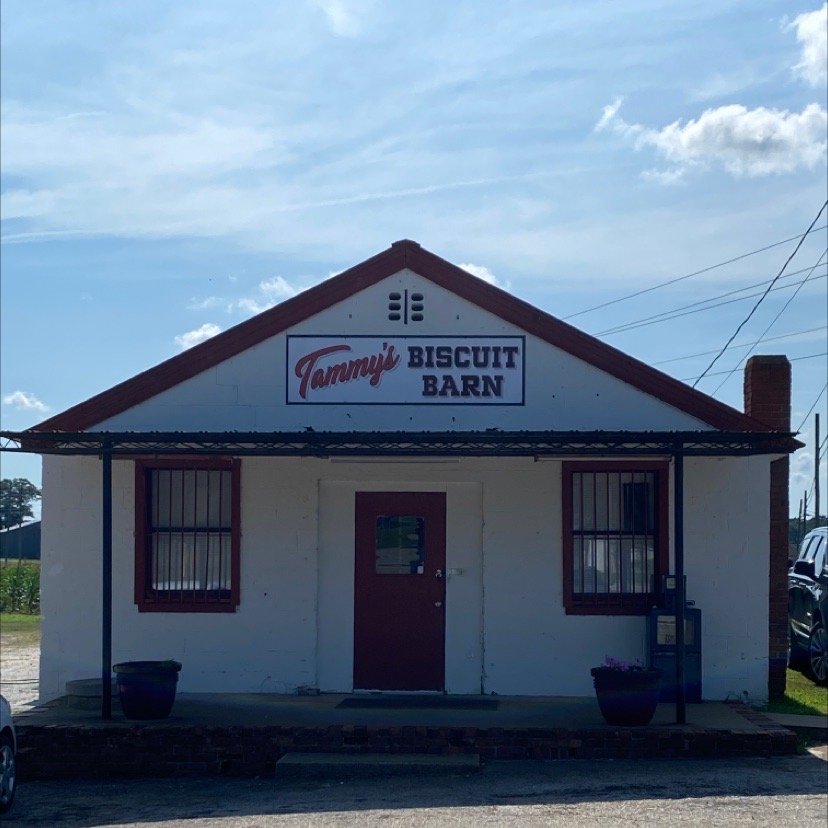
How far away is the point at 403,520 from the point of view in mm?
13695

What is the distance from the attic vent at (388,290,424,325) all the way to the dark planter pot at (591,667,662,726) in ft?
14.2

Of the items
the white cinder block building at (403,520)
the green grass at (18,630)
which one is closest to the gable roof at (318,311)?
the white cinder block building at (403,520)

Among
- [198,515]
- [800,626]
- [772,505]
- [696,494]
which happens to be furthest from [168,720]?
[800,626]

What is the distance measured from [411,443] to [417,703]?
9.28 ft

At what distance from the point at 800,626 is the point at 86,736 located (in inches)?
380

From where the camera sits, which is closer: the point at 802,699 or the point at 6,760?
the point at 6,760

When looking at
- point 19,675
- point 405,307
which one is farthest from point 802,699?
point 19,675

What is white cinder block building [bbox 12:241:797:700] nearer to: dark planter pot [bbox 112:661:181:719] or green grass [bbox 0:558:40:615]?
dark planter pot [bbox 112:661:181:719]

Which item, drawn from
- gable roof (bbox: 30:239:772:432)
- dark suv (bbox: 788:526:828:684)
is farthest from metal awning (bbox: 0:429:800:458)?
dark suv (bbox: 788:526:828:684)

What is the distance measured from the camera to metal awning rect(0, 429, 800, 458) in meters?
11.5

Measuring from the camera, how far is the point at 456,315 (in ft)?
44.3

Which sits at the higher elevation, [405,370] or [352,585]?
[405,370]

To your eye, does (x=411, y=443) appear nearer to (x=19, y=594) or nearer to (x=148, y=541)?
(x=148, y=541)

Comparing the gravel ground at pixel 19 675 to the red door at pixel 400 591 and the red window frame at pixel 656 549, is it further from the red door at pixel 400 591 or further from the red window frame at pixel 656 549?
the red window frame at pixel 656 549
